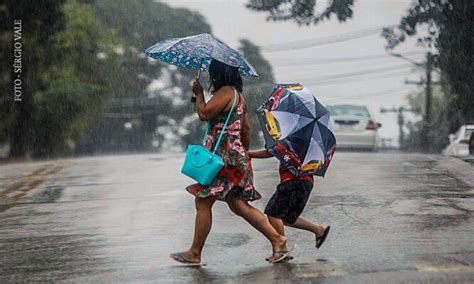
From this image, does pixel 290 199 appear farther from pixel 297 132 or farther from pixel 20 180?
pixel 20 180

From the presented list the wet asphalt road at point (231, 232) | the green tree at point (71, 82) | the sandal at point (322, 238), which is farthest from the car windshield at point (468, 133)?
the sandal at point (322, 238)

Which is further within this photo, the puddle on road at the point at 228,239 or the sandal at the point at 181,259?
the puddle on road at the point at 228,239

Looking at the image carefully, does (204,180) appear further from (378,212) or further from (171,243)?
(378,212)

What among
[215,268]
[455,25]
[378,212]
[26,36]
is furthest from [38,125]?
[215,268]

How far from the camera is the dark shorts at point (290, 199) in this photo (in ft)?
27.1

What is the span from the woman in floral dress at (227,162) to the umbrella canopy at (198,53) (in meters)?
0.10

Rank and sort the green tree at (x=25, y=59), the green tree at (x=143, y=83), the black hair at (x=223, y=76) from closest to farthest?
the black hair at (x=223, y=76) < the green tree at (x=25, y=59) < the green tree at (x=143, y=83)

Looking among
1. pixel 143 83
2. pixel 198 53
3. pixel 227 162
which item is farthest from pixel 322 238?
pixel 143 83

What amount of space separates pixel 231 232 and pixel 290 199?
78.0 inches

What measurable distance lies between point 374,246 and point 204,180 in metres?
1.82

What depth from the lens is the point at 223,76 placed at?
26.9 ft

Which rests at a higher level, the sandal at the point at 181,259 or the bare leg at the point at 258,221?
the bare leg at the point at 258,221

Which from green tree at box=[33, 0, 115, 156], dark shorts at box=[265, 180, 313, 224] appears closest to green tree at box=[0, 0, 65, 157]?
green tree at box=[33, 0, 115, 156]

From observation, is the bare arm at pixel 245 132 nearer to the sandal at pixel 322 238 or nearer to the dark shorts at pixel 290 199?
the dark shorts at pixel 290 199
